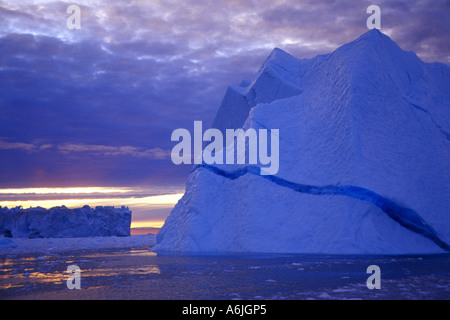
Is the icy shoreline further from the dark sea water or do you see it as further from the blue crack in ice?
the blue crack in ice

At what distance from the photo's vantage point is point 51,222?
2791cm

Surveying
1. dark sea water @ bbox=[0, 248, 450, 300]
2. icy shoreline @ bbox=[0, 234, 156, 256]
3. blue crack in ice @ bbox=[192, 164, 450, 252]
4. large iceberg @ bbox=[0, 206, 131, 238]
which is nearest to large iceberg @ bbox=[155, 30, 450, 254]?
blue crack in ice @ bbox=[192, 164, 450, 252]

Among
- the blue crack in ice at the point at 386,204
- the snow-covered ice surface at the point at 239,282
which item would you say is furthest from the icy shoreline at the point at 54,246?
the blue crack in ice at the point at 386,204

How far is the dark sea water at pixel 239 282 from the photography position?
14.6 feet

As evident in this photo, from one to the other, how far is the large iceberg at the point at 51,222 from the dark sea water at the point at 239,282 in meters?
22.0

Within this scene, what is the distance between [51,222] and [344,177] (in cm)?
2390

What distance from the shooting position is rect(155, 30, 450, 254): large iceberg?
32.8ft

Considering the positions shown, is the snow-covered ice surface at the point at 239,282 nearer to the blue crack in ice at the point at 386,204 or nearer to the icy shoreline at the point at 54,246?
the blue crack in ice at the point at 386,204

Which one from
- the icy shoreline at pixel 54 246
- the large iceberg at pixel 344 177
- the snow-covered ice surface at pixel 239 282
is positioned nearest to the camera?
the snow-covered ice surface at pixel 239 282

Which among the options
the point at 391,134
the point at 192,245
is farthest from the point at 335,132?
the point at 192,245

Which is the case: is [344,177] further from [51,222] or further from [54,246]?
[51,222]

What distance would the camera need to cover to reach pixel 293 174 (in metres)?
11.2

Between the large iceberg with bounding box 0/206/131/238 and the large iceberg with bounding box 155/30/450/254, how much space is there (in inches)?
694
